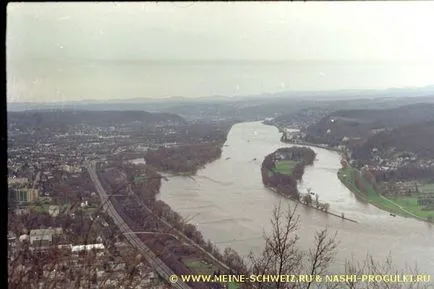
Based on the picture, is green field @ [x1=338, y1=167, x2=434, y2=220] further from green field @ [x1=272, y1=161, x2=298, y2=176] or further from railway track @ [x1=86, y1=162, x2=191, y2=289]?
railway track @ [x1=86, y1=162, x2=191, y2=289]

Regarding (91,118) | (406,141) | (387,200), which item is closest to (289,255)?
(387,200)

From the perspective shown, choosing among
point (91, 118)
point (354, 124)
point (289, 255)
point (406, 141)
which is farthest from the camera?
point (354, 124)

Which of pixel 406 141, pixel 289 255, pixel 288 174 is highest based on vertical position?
pixel 406 141

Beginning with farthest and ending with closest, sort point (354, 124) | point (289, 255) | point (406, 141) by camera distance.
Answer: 1. point (354, 124)
2. point (406, 141)
3. point (289, 255)

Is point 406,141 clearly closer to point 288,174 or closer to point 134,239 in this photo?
point 288,174

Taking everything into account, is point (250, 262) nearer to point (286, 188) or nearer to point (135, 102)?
point (286, 188)

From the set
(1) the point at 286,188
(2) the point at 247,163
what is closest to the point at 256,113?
(2) the point at 247,163
